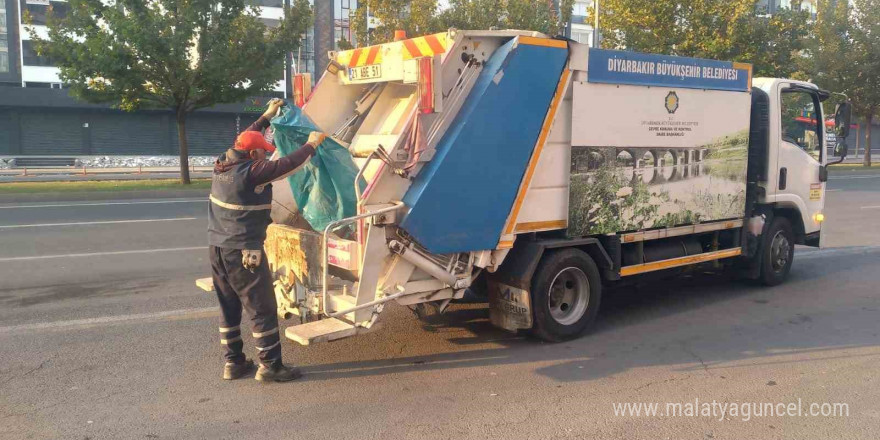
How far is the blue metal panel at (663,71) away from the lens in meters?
5.89

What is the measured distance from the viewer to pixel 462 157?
5059 mm

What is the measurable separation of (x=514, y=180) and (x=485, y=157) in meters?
0.35

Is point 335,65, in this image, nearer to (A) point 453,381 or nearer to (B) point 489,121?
(B) point 489,121

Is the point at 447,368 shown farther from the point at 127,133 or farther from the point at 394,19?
the point at 127,133

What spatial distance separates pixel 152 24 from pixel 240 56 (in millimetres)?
2517

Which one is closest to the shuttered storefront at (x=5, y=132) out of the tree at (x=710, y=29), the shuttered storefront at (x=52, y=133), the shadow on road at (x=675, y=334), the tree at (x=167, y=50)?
the shuttered storefront at (x=52, y=133)

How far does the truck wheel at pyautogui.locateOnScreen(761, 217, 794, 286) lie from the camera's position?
790 cm

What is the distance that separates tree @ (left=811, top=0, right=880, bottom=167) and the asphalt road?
25.9m

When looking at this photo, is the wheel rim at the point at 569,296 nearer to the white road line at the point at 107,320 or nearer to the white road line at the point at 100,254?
the white road line at the point at 107,320

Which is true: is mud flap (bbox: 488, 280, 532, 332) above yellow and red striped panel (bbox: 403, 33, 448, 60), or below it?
below

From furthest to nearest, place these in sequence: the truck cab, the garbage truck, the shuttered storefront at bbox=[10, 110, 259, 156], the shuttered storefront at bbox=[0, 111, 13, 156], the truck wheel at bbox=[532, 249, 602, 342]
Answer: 1. the shuttered storefront at bbox=[10, 110, 259, 156]
2. the shuttered storefront at bbox=[0, 111, 13, 156]
3. the truck cab
4. the truck wheel at bbox=[532, 249, 602, 342]
5. the garbage truck

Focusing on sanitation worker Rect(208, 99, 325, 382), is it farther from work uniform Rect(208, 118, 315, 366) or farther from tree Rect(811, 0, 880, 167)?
tree Rect(811, 0, 880, 167)

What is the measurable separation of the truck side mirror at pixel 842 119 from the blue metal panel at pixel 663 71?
1.62m

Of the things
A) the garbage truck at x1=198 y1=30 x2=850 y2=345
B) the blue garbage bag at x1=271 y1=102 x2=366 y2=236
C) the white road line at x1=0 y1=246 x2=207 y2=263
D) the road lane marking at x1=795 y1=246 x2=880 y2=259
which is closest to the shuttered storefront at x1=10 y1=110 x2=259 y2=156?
the white road line at x1=0 y1=246 x2=207 y2=263
